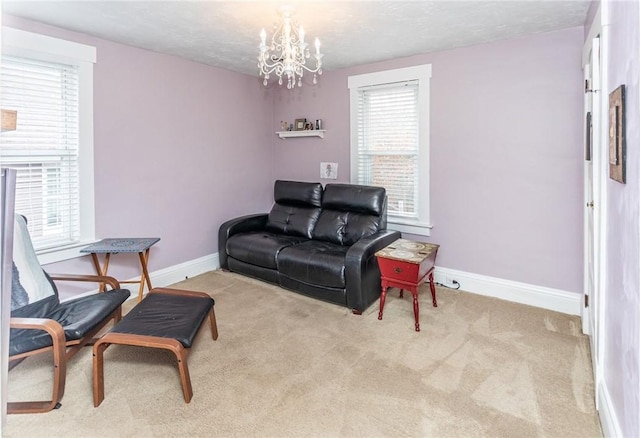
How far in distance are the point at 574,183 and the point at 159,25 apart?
11.6ft

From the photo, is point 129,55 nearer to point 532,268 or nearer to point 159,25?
point 159,25

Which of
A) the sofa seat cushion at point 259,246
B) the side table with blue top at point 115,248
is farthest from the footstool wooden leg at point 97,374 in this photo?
the sofa seat cushion at point 259,246

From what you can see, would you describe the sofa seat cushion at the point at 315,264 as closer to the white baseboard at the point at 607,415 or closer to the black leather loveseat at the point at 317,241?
the black leather loveseat at the point at 317,241

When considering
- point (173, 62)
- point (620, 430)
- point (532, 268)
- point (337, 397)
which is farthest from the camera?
point (173, 62)

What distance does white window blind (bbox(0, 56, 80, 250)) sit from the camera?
284cm

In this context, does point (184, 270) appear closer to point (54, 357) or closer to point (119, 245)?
point (119, 245)

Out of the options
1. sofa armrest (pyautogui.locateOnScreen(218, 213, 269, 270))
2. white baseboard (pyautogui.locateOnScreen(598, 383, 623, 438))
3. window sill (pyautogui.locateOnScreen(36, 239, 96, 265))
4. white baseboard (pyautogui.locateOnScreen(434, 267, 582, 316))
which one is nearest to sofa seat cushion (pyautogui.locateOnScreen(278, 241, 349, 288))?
sofa armrest (pyautogui.locateOnScreen(218, 213, 269, 270))

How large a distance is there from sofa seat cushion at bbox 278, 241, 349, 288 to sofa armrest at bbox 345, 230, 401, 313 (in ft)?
0.30

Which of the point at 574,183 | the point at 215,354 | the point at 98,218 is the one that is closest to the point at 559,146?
the point at 574,183

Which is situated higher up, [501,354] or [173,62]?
[173,62]

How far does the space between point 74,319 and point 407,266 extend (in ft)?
7.27

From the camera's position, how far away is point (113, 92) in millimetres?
3377

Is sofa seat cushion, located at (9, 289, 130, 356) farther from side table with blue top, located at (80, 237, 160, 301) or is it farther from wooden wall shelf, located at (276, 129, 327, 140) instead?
wooden wall shelf, located at (276, 129, 327, 140)

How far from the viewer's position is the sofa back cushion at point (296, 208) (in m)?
4.23
